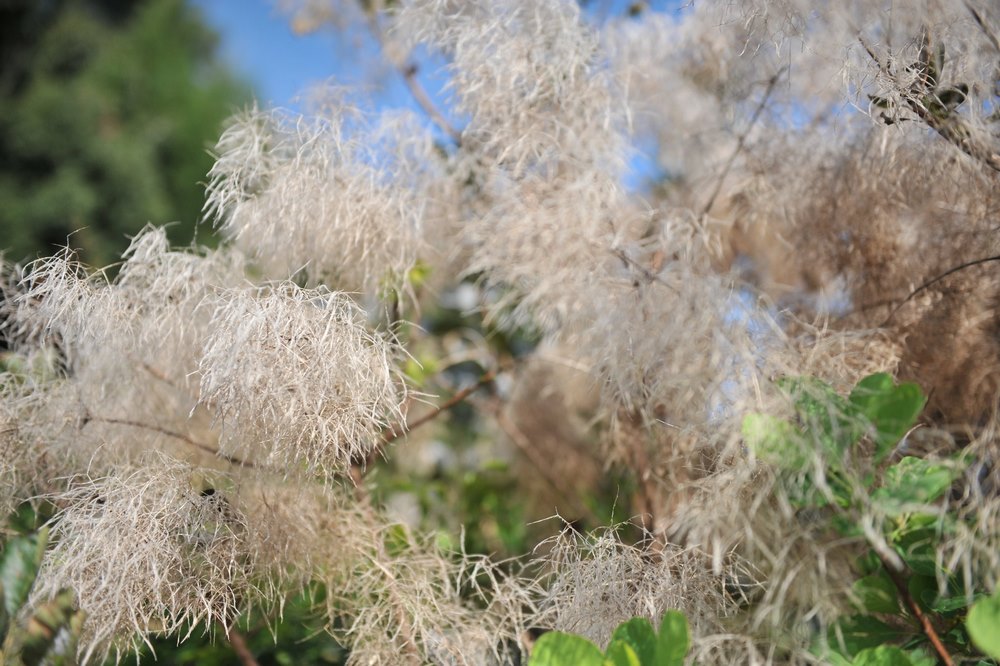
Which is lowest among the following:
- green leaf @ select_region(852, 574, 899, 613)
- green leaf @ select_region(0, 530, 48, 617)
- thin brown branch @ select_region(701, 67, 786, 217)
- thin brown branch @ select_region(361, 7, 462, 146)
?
green leaf @ select_region(852, 574, 899, 613)

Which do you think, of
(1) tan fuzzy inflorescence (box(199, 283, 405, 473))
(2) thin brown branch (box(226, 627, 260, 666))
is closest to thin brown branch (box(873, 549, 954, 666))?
(1) tan fuzzy inflorescence (box(199, 283, 405, 473))

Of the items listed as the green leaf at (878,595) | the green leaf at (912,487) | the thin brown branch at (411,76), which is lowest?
the green leaf at (878,595)

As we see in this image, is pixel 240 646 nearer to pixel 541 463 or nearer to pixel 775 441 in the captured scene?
pixel 775 441

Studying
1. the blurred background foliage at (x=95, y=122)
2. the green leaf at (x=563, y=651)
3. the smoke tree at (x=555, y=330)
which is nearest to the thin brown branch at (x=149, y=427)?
the smoke tree at (x=555, y=330)

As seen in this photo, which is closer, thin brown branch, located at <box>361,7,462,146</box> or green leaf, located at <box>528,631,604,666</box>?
green leaf, located at <box>528,631,604,666</box>

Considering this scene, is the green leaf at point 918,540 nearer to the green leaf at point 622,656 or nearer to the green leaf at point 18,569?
the green leaf at point 622,656

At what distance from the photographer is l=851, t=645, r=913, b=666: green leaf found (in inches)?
27.8

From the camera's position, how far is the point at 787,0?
3.02 ft

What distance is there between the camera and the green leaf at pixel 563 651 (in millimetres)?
756

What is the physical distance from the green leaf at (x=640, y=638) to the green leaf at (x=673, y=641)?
1 cm

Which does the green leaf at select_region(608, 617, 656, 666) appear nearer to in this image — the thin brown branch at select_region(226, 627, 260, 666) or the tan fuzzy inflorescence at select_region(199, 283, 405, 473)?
the tan fuzzy inflorescence at select_region(199, 283, 405, 473)

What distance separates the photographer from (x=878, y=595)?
2.62ft

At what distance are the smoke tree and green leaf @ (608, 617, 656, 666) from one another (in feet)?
0.26

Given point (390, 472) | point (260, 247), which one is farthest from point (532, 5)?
point (390, 472)
